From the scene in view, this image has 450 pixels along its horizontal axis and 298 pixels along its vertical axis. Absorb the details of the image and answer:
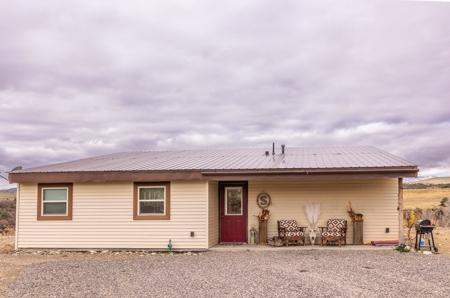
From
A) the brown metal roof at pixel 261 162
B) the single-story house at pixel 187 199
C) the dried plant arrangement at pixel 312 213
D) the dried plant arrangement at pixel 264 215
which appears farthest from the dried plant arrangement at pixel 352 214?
the dried plant arrangement at pixel 264 215

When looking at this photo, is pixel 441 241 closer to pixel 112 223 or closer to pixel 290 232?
pixel 290 232

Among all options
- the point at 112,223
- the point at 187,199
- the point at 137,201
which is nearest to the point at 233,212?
the point at 187,199

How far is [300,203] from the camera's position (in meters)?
14.5

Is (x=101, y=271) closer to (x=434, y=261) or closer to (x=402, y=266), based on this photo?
(x=402, y=266)

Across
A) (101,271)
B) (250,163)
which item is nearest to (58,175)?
(101,271)

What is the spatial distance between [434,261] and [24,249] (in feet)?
37.5

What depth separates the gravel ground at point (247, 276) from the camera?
7914 millimetres

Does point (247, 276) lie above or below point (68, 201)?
below

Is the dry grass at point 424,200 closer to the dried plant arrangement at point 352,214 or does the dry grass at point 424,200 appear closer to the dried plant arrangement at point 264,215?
the dried plant arrangement at point 352,214

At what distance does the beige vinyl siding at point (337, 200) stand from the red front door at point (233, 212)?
0.27m

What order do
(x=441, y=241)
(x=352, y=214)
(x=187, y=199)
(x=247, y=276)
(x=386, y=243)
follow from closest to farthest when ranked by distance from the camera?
(x=247, y=276) < (x=187, y=199) < (x=386, y=243) < (x=352, y=214) < (x=441, y=241)

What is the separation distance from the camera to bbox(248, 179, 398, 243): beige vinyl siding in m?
14.1

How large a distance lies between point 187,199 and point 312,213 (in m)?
3.83

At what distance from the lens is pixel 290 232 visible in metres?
13.9
